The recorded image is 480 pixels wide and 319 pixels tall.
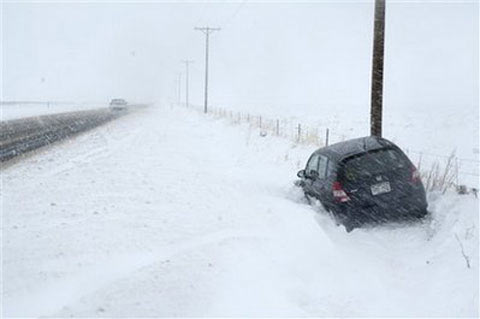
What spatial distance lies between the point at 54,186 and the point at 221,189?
3762 millimetres

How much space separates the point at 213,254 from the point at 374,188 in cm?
307

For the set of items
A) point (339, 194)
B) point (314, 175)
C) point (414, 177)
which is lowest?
point (339, 194)

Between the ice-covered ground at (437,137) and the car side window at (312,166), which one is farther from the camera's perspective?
the ice-covered ground at (437,137)

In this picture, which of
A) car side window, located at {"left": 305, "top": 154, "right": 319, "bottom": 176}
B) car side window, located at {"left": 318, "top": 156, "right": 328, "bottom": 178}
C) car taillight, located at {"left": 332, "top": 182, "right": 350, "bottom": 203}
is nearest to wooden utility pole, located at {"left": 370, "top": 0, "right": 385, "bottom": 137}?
car side window, located at {"left": 305, "top": 154, "right": 319, "bottom": 176}

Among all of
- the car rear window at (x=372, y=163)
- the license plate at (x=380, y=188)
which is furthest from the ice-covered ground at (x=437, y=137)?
the license plate at (x=380, y=188)

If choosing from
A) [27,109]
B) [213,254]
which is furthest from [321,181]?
[27,109]

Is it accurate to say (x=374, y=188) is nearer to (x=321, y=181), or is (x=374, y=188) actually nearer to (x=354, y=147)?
(x=354, y=147)

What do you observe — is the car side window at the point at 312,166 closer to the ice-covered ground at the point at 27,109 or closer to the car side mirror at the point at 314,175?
the car side mirror at the point at 314,175

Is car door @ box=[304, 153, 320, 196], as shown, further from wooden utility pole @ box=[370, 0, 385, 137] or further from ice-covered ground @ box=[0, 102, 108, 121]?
ice-covered ground @ box=[0, 102, 108, 121]

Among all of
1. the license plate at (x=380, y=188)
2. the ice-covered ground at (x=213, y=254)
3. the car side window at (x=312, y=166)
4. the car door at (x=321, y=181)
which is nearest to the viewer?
the ice-covered ground at (x=213, y=254)

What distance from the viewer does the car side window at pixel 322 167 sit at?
30.7 ft

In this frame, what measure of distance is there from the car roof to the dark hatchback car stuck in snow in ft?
0.06

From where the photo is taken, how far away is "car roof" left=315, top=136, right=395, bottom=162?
872 cm

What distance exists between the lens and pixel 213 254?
22.4 ft
